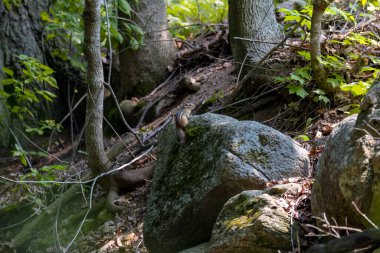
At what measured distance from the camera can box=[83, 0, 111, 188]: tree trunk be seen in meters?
5.37

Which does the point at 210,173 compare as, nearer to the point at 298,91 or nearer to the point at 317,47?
the point at 298,91

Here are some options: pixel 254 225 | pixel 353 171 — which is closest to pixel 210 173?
pixel 254 225

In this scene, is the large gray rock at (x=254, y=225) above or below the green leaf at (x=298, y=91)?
below

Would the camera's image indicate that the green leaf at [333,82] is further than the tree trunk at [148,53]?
No

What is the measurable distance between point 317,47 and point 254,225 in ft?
8.31

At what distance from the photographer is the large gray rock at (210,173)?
3.76 meters

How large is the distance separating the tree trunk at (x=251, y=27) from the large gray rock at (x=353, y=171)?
9.72 ft

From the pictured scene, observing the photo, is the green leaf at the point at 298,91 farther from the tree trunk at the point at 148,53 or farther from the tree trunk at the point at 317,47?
the tree trunk at the point at 148,53

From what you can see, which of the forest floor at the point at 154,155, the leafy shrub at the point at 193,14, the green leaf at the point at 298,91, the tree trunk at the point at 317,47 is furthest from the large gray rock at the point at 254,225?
the leafy shrub at the point at 193,14

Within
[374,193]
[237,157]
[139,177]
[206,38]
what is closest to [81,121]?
[206,38]

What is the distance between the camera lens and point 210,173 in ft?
12.7

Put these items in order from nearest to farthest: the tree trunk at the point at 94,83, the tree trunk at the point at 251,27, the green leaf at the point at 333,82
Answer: the green leaf at the point at 333,82 < the tree trunk at the point at 94,83 < the tree trunk at the point at 251,27

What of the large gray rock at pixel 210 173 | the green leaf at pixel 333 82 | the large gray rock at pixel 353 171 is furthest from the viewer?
the green leaf at pixel 333 82

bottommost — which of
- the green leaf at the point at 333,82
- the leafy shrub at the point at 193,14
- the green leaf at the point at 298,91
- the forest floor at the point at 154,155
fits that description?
the forest floor at the point at 154,155
